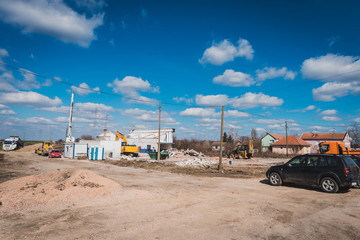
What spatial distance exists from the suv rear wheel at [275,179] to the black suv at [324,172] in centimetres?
22

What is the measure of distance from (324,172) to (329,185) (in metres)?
0.58

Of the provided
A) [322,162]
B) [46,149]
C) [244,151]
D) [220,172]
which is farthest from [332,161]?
[46,149]

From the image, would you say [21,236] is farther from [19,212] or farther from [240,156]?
[240,156]

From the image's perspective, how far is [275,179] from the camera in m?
12.1

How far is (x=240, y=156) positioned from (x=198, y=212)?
3492cm

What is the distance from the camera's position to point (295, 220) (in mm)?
6281

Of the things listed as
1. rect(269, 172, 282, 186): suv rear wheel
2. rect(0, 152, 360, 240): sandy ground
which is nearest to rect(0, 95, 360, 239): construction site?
rect(0, 152, 360, 240): sandy ground

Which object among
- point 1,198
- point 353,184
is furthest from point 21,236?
point 353,184

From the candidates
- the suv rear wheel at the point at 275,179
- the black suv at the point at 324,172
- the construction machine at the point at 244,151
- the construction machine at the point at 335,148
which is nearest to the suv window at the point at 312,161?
the black suv at the point at 324,172

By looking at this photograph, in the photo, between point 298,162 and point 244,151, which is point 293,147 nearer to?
point 244,151

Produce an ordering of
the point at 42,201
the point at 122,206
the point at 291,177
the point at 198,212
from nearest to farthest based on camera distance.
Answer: the point at 198,212 < the point at 122,206 < the point at 42,201 < the point at 291,177

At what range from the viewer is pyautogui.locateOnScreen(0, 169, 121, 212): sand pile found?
8.04 meters

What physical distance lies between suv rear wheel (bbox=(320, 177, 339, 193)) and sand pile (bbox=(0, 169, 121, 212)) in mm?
9268

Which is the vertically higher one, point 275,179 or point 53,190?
point 275,179
